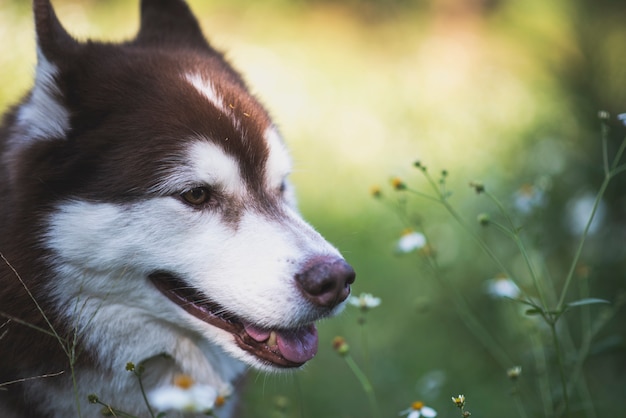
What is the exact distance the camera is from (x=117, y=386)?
2.69 meters

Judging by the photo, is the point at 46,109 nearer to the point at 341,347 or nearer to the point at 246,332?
the point at 246,332

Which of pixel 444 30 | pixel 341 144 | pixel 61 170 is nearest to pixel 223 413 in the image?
pixel 61 170

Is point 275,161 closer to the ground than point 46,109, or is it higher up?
higher up

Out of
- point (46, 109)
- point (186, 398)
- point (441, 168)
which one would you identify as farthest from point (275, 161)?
point (441, 168)

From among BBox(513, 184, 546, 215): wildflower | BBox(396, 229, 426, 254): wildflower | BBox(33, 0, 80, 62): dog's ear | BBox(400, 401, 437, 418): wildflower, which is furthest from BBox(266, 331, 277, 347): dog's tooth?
BBox(513, 184, 546, 215): wildflower

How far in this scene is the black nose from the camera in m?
2.51

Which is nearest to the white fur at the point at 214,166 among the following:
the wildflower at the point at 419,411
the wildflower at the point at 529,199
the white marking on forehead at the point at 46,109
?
the white marking on forehead at the point at 46,109

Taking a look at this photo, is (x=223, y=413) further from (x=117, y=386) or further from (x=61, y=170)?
(x=61, y=170)

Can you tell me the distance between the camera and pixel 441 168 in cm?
559

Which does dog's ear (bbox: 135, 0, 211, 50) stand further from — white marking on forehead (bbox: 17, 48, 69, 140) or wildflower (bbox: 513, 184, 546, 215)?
wildflower (bbox: 513, 184, 546, 215)

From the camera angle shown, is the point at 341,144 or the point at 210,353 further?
the point at 341,144

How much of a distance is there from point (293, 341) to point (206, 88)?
1055 millimetres

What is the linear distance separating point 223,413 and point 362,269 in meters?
2.63

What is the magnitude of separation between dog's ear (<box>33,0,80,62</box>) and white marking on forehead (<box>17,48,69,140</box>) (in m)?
0.03
